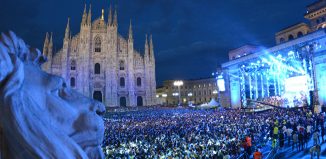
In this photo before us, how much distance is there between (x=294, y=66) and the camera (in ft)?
110

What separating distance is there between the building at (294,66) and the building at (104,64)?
62.2ft

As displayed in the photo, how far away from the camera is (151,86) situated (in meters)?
54.4

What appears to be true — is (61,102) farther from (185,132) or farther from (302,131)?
(185,132)

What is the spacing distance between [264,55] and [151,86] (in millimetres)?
28016

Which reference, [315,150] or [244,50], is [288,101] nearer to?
[315,150]

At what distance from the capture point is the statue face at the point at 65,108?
5.73 ft

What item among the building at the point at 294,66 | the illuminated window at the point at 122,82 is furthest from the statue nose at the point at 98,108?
the illuminated window at the point at 122,82

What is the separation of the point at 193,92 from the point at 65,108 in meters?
87.8

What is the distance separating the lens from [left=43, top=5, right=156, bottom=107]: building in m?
51.0

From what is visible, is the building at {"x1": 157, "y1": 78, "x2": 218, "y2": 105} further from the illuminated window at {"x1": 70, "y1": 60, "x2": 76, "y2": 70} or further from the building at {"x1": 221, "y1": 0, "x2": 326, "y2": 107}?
the illuminated window at {"x1": 70, "y1": 60, "x2": 76, "y2": 70}

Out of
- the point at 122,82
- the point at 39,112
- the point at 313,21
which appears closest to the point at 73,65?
the point at 122,82

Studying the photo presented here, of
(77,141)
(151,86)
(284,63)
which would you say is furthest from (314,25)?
(77,141)

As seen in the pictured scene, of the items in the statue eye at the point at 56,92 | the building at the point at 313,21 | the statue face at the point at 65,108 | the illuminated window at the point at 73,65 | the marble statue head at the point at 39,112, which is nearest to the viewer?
the marble statue head at the point at 39,112

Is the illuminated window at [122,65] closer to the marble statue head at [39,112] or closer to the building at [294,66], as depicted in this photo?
the building at [294,66]
